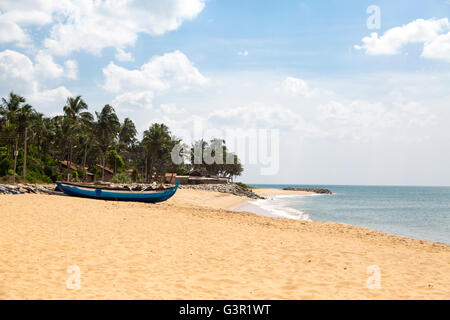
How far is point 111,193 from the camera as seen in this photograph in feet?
83.3

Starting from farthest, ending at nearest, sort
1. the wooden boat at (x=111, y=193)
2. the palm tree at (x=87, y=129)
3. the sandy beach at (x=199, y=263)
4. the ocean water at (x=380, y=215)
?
the palm tree at (x=87, y=129) < the wooden boat at (x=111, y=193) < the ocean water at (x=380, y=215) < the sandy beach at (x=199, y=263)

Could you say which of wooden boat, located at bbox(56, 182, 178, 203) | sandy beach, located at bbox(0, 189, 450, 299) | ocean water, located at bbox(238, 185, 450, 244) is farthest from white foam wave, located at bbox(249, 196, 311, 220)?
sandy beach, located at bbox(0, 189, 450, 299)

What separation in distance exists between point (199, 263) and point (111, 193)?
1883 cm

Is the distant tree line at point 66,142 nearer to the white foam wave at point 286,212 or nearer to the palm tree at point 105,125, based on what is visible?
the palm tree at point 105,125

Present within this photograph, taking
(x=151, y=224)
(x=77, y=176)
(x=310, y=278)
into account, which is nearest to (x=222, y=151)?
(x=77, y=176)

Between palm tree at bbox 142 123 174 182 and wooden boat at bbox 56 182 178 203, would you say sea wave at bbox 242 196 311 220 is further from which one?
palm tree at bbox 142 123 174 182

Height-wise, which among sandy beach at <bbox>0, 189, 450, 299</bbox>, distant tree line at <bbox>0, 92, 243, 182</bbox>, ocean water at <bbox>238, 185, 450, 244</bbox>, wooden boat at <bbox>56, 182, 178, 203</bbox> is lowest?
ocean water at <bbox>238, 185, 450, 244</bbox>

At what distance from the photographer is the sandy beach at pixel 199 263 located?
20.5 feet

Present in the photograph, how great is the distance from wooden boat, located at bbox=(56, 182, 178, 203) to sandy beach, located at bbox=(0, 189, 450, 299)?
1215 centimetres

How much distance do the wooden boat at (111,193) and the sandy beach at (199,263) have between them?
12.1m

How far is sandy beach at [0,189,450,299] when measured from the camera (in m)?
6.25

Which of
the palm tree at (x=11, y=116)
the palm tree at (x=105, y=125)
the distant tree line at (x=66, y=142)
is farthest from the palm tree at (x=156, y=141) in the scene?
the palm tree at (x=11, y=116)

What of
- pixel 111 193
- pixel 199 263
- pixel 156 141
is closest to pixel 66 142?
pixel 156 141
